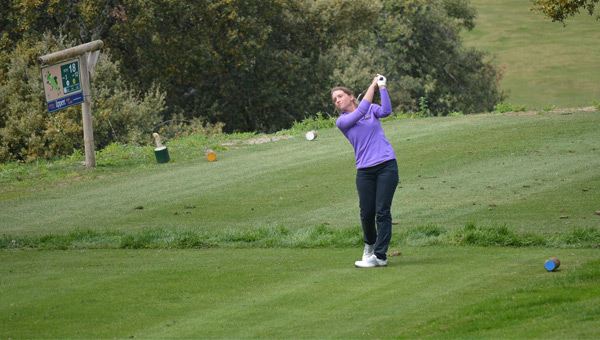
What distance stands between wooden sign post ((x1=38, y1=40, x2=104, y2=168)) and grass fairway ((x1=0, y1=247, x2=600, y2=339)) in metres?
8.84

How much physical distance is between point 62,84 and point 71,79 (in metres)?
0.28

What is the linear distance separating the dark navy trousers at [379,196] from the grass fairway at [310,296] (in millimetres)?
319

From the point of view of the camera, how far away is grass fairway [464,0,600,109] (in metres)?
51.8

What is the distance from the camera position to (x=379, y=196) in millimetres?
8180

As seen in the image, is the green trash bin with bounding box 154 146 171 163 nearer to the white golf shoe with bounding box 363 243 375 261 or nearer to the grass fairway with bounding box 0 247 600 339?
the grass fairway with bounding box 0 247 600 339

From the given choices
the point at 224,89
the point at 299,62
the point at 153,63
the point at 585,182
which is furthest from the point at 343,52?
the point at 585,182

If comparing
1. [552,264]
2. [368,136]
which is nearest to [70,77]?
[368,136]

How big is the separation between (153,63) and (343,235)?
23912 millimetres

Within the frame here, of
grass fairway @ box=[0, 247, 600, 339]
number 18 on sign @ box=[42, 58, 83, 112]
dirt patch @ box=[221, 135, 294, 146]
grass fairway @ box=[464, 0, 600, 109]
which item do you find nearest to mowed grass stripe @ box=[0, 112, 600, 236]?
dirt patch @ box=[221, 135, 294, 146]

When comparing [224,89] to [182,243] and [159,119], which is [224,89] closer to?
[159,119]

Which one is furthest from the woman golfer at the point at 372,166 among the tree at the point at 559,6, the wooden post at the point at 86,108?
the wooden post at the point at 86,108

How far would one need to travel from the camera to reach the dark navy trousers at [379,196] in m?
8.16

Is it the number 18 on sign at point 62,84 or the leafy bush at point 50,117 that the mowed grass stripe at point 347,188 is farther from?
the leafy bush at point 50,117

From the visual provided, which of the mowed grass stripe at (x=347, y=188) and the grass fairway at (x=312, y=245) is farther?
the mowed grass stripe at (x=347, y=188)
